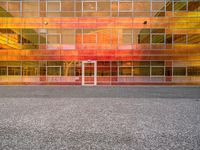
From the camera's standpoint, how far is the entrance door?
2592 cm

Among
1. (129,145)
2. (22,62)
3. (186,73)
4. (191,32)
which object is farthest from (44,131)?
(191,32)

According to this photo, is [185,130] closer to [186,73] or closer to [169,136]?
[169,136]

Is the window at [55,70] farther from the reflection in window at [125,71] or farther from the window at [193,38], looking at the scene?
the window at [193,38]

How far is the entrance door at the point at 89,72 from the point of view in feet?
85.0

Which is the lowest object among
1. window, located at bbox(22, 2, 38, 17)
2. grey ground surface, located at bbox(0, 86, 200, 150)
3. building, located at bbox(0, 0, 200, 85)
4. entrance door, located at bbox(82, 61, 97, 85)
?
grey ground surface, located at bbox(0, 86, 200, 150)

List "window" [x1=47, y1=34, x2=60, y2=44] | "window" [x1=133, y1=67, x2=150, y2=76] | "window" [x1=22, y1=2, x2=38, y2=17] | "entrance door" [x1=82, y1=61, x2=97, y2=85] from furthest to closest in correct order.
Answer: "window" [x1=47, y1=34, x2=60, y2=44], "window" [x1=22, y1=2, x2=38, y2=17], "entrance door" [x1=82, y1=61, x2=97, y2=85], "window" [x1=133, y1=67, x2=150, y2=76]

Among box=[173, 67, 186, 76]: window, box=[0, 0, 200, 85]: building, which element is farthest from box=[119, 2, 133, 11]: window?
box=[173, 67, 186, 76]: window

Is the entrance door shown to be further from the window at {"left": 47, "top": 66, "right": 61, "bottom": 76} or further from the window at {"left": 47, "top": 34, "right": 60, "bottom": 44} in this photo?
the window at {"left": 47, "top": 34, "right": 60, "bottom": 44}

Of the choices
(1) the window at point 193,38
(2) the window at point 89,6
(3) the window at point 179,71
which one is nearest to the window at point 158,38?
(1) the window at point 193,38

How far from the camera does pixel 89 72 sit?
1025 inches

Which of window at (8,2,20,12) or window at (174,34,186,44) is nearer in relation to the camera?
window at (174,34,186,44)

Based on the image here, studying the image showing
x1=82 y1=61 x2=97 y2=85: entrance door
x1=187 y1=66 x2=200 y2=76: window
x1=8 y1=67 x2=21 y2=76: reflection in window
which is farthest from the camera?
x1=82 y1=61 x2=97 y2=85: entrance door

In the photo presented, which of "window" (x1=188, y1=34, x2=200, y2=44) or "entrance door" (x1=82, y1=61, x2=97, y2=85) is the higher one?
"window" (x1=188, y1=34, x2=200, y2=44)

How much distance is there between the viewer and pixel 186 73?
2556 centimetres
